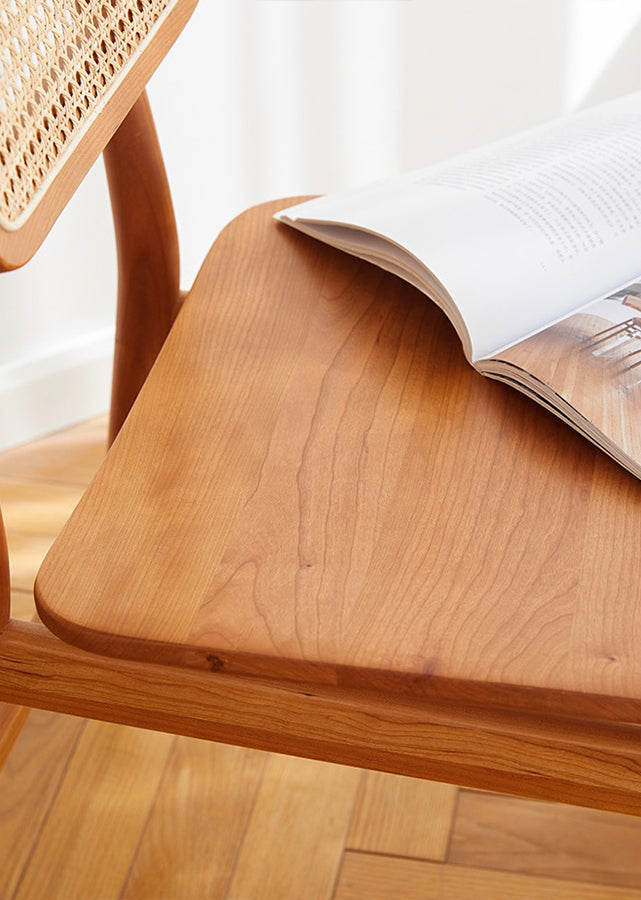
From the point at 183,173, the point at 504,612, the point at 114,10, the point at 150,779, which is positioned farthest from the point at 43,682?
the point at 183,173

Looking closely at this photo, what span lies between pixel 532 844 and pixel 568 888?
1.8 inches

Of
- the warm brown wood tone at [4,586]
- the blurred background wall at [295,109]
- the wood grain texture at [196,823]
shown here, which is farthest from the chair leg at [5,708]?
the blurred background wall at [295,109]

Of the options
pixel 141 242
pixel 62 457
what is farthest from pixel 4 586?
pixel 62 457

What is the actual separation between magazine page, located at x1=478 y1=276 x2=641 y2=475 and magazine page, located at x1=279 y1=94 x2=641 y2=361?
13 millimetres

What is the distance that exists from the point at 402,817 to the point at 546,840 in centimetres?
12

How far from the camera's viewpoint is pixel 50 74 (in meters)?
0.51

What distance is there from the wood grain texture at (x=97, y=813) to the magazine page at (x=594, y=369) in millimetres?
577

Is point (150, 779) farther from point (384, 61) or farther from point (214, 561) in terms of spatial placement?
point (384, 61)

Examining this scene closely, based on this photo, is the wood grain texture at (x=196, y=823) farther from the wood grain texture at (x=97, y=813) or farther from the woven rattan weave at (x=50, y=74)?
the woven rattan weave at (x=50, y=74)

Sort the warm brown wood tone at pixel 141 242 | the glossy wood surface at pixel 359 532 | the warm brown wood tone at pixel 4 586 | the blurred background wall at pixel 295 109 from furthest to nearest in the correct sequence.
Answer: the blurred background wall at pixel 295 109 < the warm brown wood tone at pixel 141 242 < the warm brown wood tone at pixel 4 586 < the glossy wood surface at pixel 359 532

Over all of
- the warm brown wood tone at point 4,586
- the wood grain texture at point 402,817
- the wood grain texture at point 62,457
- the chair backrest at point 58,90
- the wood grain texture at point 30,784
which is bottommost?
the wood grain texture at point 402,817

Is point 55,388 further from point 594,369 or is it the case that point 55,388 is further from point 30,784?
point 594,369

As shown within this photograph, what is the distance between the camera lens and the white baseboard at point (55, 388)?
4.21ft

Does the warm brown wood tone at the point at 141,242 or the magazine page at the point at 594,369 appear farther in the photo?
the warm brown wood tone at the point at 141,242
